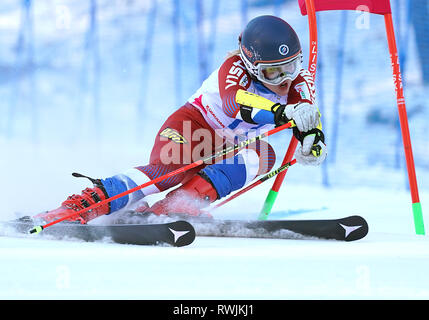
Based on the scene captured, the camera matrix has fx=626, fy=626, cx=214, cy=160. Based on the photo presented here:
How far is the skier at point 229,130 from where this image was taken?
2.87 metres

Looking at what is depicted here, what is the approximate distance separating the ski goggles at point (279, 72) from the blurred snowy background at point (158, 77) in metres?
2.47

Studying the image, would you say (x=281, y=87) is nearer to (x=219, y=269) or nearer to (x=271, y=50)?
(x=271, y=50)

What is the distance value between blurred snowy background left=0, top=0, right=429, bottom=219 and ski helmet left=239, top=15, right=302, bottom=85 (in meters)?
2.47

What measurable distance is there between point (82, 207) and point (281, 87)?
3.72ft

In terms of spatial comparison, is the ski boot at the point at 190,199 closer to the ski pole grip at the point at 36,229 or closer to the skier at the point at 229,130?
the skier at the point at 229,130

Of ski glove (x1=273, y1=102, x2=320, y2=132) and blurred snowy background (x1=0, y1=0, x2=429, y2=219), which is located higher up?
blurred snowy background (x1=0, y1=0, x2=429, y2=219)

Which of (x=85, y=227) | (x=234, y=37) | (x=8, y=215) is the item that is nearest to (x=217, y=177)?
(x=85, y=227)

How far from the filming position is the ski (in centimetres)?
239

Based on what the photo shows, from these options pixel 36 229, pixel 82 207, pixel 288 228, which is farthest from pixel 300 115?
pixel 36 229

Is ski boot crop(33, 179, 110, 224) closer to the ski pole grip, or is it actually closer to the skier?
the skier

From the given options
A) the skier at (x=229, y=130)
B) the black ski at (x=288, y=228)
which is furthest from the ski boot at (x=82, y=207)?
the black ski at (x=288, y=228)

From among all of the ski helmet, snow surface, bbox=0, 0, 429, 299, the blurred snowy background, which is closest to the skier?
the ski helmet

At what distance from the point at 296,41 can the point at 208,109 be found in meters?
0.63

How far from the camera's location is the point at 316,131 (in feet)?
9.25
